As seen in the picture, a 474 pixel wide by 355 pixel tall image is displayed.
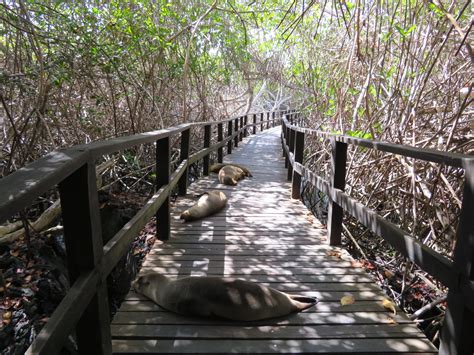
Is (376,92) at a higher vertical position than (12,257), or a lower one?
higher

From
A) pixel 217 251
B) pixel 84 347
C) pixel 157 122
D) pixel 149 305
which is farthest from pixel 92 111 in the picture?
pixel 84 347

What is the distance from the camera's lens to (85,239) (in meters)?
1.66

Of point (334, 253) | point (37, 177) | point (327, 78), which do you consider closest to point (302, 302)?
point (334, 253)

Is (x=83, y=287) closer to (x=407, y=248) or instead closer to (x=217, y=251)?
(x=407, y=248)

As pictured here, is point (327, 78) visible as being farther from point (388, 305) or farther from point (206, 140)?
point (388, 305)

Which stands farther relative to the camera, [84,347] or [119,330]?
[119,330]

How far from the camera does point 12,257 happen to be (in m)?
4.77

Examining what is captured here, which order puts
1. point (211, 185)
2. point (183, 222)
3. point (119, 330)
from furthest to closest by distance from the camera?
point (211, 185) < point (183, 222) < point (119, 330)

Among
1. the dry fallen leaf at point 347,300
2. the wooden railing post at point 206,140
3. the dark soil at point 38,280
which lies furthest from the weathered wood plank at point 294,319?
the wooden railing post at point 206,140

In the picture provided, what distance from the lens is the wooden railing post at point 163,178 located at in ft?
12.3

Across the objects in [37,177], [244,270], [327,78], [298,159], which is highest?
[327,78]

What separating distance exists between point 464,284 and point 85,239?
167 cm

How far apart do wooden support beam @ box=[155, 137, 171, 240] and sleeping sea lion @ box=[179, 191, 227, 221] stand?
67cm

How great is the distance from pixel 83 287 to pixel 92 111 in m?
6.57
